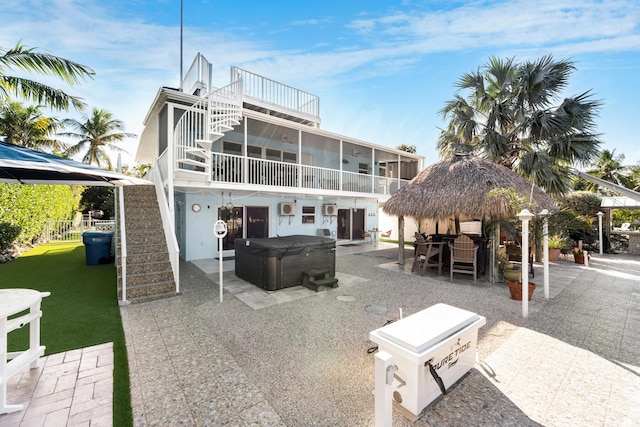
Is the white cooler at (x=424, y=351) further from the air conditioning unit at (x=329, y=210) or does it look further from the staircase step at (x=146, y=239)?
the air conditioning unit at (x=329, y=210)

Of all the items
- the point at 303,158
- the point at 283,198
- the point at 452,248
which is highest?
the point at 303,158

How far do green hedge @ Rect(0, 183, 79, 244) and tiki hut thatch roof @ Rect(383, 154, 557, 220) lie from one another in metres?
14.2

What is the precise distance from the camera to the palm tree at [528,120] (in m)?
9.02

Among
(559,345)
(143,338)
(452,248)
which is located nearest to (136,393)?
(143,338)

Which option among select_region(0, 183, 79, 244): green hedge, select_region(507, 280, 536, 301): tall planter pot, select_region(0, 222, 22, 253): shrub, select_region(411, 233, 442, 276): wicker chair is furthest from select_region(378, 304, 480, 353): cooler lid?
select_region(0, 183, 79, 244): green hedge

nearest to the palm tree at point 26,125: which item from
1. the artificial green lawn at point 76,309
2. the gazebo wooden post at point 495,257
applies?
the artificial green lawn at point 76,309

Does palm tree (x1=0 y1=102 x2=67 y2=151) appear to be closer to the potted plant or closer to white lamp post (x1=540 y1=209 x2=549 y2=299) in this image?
white lamp post (x1=540 y1=209 x2=549 y2=299)

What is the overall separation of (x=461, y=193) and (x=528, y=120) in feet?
17.1

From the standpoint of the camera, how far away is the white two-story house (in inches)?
285

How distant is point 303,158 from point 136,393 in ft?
38.4

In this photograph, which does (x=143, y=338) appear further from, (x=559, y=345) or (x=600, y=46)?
(x=600, y=46)

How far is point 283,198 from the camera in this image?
40.6ft

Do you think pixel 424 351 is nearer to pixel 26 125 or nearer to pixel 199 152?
pixel 199 152

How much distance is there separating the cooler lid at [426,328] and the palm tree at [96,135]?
29.3m
